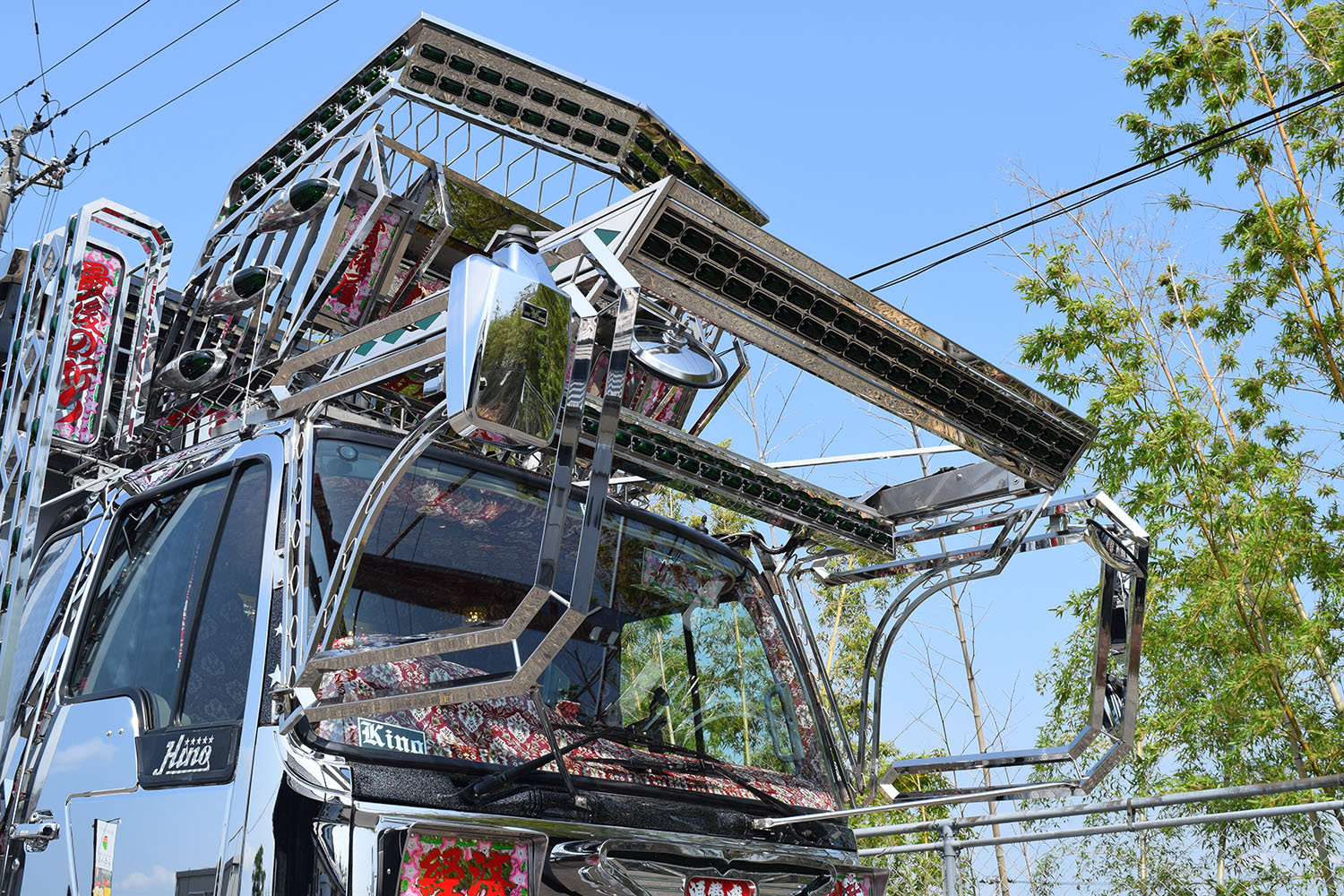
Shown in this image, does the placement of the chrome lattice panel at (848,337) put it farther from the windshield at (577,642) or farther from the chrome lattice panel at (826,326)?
the windshield at (577,642)

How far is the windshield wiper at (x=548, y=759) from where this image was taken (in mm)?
2840

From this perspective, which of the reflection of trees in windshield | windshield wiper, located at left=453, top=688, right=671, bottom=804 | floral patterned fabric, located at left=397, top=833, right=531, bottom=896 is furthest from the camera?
the reflection of trees in windshield

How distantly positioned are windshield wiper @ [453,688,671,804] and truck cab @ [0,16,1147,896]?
0.01 meters

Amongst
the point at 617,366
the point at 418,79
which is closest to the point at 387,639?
the point at 617,366

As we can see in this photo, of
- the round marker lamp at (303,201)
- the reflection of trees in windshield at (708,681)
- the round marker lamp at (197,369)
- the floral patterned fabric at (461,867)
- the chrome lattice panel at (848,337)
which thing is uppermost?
the round marker lamp at (303,201)

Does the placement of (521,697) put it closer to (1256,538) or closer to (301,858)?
(301,858)

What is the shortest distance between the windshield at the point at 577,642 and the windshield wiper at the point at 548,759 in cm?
1

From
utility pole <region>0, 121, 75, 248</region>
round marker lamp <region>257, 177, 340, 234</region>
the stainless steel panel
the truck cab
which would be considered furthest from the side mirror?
utility pole <region>0, 121, 75, 248</region>

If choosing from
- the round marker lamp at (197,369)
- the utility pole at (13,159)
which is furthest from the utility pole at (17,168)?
the round marker lamp at (197,369)

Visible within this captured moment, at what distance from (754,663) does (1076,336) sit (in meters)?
8.20

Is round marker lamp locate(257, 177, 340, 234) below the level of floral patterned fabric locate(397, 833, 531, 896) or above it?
above

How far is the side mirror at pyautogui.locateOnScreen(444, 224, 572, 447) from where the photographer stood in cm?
238

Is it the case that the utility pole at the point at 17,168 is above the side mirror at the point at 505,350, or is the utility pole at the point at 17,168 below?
above

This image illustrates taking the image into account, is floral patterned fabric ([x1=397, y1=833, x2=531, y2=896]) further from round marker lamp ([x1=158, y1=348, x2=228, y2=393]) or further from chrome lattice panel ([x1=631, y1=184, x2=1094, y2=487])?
round marker lamp ([x1=158, y1=348, x2=228, y2=393])
